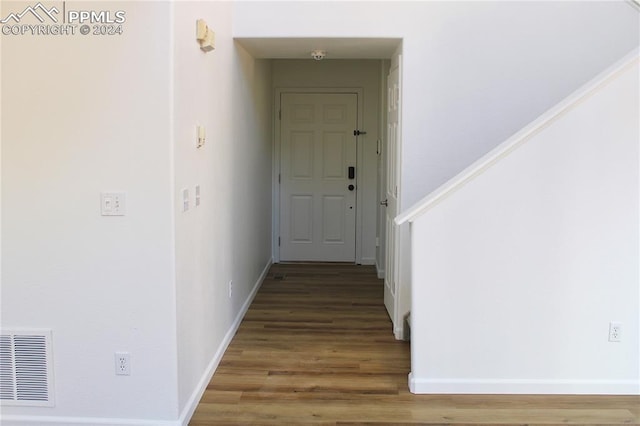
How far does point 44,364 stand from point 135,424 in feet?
1.68

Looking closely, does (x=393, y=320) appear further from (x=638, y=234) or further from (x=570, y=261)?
(x=638, y=234)

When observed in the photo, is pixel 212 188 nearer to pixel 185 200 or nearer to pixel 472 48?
pixel 185 200

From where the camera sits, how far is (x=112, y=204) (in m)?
2.55

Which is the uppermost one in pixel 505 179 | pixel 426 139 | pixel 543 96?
pixel 543 96

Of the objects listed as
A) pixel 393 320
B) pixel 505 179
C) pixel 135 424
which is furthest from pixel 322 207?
pixel 135 424

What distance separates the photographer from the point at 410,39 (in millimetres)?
3869

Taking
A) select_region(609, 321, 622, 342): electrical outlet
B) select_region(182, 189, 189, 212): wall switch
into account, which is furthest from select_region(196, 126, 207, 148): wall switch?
select_region(609, 321, 622, 342): electrical outlet

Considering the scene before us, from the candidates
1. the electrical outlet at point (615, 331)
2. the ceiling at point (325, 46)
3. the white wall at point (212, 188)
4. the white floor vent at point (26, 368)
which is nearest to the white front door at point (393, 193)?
the ceiling at point (325, 46)

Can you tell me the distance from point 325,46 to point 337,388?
7.95ft

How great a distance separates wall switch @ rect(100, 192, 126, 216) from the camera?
255 cm

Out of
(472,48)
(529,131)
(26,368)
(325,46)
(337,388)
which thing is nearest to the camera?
(26,368)

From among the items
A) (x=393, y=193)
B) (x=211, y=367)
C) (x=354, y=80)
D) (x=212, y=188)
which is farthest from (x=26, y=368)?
(x=354, y=80)

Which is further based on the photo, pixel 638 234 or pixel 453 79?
pixel 453 79

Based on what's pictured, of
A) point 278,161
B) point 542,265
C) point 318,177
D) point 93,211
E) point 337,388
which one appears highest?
point 278,161
